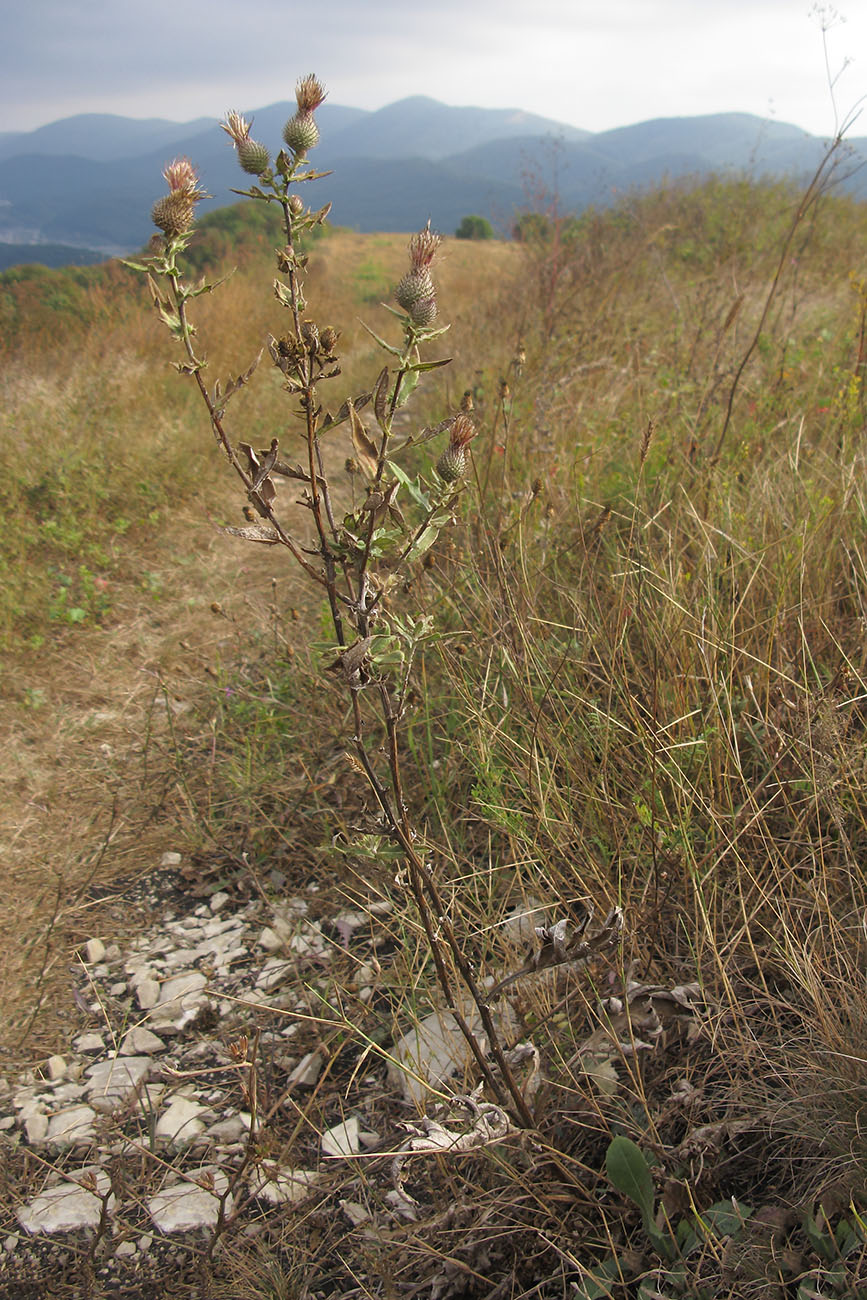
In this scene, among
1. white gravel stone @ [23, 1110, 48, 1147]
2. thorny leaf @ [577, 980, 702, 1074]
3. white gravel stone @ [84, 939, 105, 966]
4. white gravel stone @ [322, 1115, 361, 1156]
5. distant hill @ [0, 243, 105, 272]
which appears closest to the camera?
thorny leaf @ [577, 980, 702, 1074]

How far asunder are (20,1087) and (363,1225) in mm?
856

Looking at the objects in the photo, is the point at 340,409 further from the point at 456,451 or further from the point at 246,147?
the point at 246,147

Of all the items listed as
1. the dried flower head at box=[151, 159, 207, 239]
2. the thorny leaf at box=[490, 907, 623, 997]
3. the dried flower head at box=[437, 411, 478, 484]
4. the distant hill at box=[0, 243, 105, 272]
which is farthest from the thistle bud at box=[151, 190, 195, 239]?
the distant hill at box=[0, 243, 105, 272]

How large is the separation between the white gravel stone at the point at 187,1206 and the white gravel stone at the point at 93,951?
0.68 m

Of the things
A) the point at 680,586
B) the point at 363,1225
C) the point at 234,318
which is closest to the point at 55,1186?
the point at 363,1225

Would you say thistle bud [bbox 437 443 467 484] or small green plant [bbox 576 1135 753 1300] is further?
small green plant [bbox 576 1135 753 1300]

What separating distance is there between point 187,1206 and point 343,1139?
286 millimetres

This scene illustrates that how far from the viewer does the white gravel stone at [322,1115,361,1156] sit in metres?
1.33

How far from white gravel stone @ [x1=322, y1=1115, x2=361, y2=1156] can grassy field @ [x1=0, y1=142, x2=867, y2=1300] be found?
0.13m

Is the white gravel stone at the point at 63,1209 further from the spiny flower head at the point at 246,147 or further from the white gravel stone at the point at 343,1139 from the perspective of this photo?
the spiny flower head at the point at 246,147

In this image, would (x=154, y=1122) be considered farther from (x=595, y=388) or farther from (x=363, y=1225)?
(x=595, y=388)

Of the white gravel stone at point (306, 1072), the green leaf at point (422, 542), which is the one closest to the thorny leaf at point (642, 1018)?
the white gravel stone at point (306, 1072)

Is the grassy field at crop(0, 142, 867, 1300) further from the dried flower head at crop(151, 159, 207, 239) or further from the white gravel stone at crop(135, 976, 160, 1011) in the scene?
the dried flower head at crop(151, 159, 207, 239)

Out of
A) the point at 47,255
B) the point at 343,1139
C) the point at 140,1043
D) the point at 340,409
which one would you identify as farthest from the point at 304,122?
the point at 47,255
